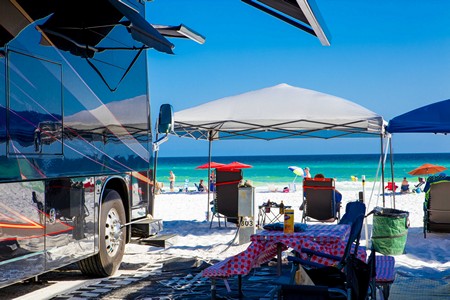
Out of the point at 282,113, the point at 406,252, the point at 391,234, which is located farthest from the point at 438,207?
the point at 282,113

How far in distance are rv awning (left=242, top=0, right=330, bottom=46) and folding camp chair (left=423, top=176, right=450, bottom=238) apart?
488cm

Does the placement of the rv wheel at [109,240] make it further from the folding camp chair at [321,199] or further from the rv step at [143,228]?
the folding camp chair at [321,199]

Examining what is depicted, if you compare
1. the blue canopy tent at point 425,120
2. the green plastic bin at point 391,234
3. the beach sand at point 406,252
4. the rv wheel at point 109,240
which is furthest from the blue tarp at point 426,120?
the rv wheel at point 109,240

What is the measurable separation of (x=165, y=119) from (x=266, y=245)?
254cm

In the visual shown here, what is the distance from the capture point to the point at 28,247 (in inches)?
168

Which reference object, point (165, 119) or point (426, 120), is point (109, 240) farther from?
point (426, 120)

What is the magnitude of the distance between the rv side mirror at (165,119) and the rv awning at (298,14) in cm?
256

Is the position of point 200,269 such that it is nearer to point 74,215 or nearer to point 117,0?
point 74,215

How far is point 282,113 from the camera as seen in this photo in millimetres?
9094

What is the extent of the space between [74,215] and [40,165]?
86 cm

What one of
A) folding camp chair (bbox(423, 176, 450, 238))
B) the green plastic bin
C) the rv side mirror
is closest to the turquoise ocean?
folding camp chair (bbox(423, 176, 450, 238))

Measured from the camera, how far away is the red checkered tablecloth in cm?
489

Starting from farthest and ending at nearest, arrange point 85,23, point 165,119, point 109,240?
point 165,119 → point 109,240 → point 85,23

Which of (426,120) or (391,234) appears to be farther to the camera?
(391,234)
